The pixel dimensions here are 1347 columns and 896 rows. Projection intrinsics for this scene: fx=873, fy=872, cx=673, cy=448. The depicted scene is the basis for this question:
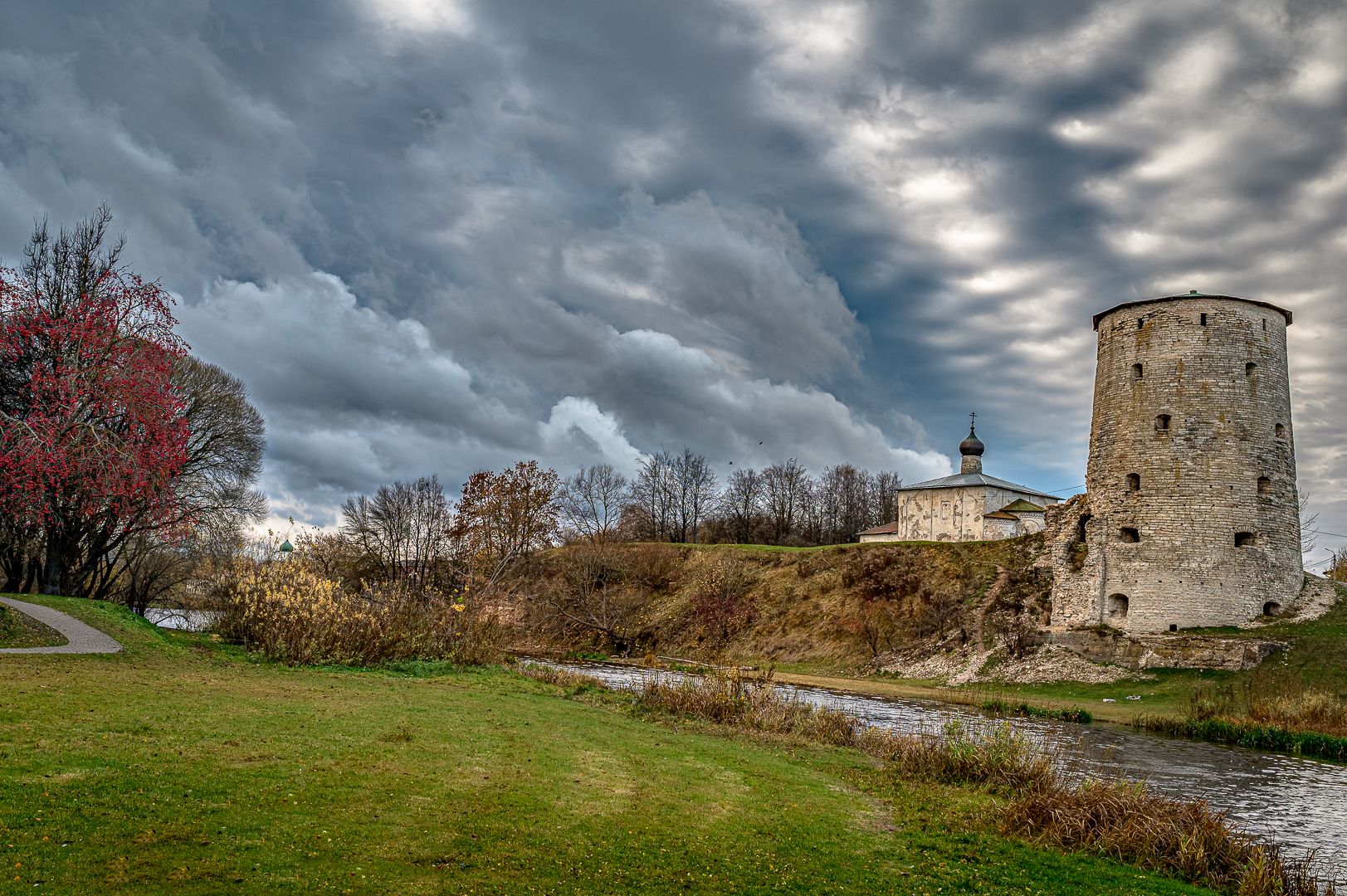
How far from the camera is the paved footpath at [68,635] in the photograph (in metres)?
17.2

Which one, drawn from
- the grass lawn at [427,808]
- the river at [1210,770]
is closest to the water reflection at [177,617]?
the river at [1210,770]

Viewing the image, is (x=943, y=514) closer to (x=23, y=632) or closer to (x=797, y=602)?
(x=797, y=602)

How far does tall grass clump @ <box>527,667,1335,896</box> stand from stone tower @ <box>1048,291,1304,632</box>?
2216 centimetres

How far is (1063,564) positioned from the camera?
1484 inches

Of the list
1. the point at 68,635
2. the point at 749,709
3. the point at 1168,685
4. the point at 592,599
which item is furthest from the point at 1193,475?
the point at 68,635

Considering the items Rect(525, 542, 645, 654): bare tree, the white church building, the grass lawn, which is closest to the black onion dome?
the white church building

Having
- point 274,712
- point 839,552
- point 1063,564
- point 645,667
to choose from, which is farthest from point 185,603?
point 1063,564

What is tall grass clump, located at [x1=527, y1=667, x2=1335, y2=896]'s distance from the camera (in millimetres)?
9633

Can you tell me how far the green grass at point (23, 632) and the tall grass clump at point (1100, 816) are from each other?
14625mm

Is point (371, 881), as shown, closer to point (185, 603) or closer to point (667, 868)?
point (667, 868)

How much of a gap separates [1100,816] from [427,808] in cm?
806

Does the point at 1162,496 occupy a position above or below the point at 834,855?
above

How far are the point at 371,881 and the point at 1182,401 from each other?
119ft

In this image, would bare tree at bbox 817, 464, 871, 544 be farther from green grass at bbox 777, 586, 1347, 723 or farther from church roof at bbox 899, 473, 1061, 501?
green grass at bbox 777, 586, 1347, 723
